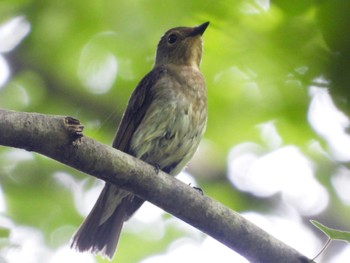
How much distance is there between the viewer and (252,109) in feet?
15.0

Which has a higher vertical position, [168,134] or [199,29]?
[199,29]

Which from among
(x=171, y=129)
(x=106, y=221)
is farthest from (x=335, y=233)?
(x=106, y=221)

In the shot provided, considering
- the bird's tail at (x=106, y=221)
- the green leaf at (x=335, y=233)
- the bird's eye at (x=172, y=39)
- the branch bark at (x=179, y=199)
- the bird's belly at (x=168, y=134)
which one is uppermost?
the bird's eye at (x=172, y=39)

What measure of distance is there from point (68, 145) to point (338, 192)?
2818mm

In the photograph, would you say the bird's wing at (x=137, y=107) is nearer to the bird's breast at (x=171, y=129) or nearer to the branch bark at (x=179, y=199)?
the bird's breast at (x=171, y=129)

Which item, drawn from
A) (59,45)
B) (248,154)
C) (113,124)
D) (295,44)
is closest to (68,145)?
(295,44)

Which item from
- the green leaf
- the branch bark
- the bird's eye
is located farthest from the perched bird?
the green leaf

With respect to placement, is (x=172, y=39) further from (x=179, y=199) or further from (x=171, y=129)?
(x=179, y=199)

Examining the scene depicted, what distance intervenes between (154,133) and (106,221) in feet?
2.59

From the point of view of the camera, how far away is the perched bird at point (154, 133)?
4516 millimetres

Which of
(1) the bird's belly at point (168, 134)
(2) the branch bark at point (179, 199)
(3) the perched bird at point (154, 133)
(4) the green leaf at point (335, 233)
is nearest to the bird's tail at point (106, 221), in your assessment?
(3) the perched bird at point (154, 133)

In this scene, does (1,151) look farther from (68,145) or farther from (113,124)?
(68,145)

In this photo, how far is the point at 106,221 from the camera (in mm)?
4855

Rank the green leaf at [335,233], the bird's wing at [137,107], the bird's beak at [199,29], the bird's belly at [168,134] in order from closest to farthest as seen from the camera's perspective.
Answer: the green leaf at [335,233]
the bird's beak at [199,29]
the bird's belly at [168,134]
the bird's wing at [137,107]
